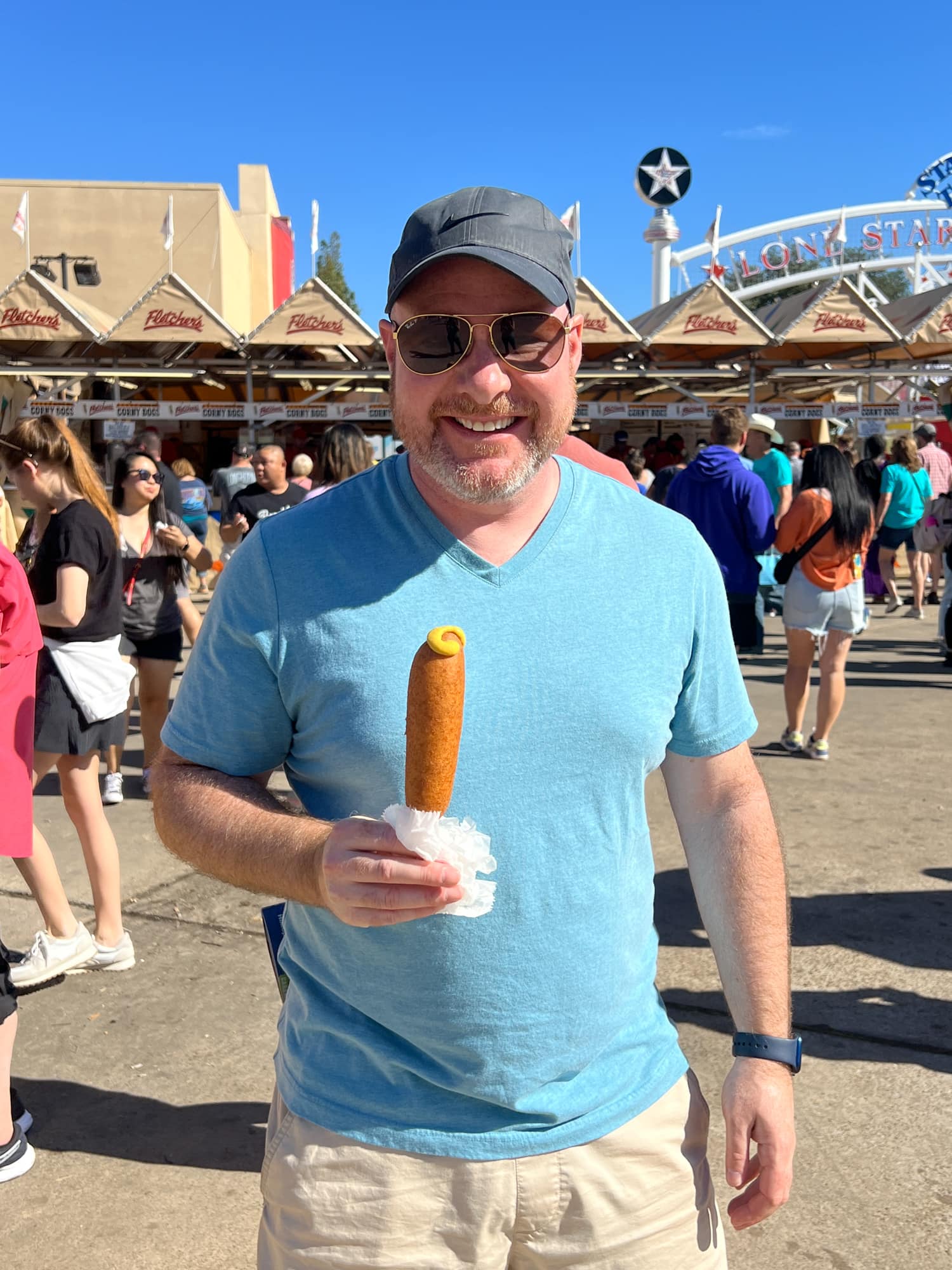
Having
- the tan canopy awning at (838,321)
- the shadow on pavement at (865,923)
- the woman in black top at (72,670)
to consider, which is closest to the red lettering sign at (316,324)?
the tan canopy awning at (838,321)

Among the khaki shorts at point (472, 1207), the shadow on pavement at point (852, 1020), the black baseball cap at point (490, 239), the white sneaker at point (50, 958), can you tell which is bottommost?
the shadow on pavement at point (852, 1020)

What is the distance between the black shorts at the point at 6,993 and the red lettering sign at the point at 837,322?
14.2 meters

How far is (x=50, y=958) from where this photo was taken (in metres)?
4.25

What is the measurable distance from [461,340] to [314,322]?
13.6 meters

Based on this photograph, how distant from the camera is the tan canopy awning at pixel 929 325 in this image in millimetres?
15695

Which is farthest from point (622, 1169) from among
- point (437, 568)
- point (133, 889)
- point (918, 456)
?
point (918, 456)

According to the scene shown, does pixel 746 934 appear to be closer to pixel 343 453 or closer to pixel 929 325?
pixel 343 453

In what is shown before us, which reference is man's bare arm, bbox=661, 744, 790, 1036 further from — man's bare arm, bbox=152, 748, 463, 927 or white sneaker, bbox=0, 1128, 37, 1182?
white sneaker, bbox=0, 1128, 37, 1182

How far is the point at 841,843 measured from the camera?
19.0 ft

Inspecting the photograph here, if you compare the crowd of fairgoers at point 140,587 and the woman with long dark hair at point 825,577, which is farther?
the woman with long dark hair at point 825,577

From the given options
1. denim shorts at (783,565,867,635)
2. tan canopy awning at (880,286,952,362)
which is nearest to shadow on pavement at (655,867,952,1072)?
denim shorts at (783,565,867,635)

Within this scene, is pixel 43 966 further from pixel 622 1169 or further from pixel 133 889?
pixel 622 1169

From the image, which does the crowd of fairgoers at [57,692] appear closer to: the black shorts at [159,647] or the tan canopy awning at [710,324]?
the black shorts at [159,647]

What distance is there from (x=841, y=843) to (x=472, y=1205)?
4585 mm
